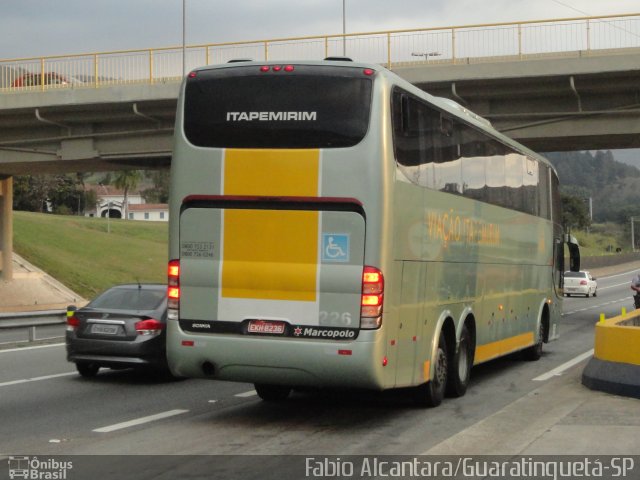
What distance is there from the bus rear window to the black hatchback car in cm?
452

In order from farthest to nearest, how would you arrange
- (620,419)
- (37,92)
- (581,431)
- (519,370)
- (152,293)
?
(37,92)
(519,370)
(152,293)
(620,419)
(581,431)

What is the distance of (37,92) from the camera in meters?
33.3

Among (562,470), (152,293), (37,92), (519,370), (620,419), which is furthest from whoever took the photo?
(37,92)

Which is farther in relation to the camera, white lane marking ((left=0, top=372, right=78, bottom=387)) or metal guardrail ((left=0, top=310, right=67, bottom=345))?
metal guardrail ((left=0, top=310, right=67, bottom=345))

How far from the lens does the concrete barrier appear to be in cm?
1221

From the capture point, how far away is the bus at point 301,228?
33.8 ft

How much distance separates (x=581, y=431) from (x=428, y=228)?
9.75 ft

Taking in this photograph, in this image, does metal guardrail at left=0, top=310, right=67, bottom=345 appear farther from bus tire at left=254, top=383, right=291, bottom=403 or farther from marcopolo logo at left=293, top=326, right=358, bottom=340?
marcopolo logo at left=293, top=326, right=358, bottom=340

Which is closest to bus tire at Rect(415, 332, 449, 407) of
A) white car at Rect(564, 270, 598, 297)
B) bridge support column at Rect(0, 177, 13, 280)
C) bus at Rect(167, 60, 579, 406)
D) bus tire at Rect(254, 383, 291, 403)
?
bus at Rect(167, 60, 579, 406)

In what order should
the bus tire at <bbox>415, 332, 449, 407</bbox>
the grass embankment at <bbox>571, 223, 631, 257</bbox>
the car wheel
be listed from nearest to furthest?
the bus tire at <bbox>415, 332, 449, 407</bbox> → the car wheel → the grass embankment at <bbox>571, 223, 631, 257</bbox>

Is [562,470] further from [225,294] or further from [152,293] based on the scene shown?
[152,293]

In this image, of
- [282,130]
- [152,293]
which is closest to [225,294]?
[282,130]

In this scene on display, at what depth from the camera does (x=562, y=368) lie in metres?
17.6

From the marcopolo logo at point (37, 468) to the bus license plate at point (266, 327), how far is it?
2.55 meters
